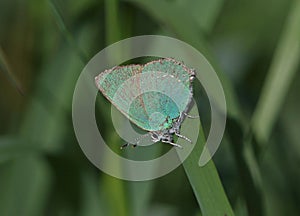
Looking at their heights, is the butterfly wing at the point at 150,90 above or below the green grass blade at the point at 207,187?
above

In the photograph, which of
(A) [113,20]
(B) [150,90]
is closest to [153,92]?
(B) [150,90]

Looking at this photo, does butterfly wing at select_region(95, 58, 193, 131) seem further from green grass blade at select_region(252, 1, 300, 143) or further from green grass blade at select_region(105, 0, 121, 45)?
green grass blade at select_region(252, 1, 300, 143)

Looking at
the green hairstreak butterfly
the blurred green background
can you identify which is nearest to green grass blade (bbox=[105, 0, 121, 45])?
the blurred green background

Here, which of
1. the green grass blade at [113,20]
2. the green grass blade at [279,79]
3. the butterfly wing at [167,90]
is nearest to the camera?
the butterfly wing at [167,90]

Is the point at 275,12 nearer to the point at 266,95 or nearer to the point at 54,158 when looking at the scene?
the point at 266,95

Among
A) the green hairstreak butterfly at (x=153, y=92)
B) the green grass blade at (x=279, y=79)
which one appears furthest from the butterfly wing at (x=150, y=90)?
the green grass blade at (x=279, y=79)

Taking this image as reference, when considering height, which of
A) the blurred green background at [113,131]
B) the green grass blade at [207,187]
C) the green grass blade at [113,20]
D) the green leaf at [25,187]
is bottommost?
the green leaf at [25,187]

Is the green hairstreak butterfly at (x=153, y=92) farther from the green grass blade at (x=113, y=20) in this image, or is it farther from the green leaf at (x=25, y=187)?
the green leaf at (x=25, y=187)

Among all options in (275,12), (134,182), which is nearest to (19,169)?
(134,182)
